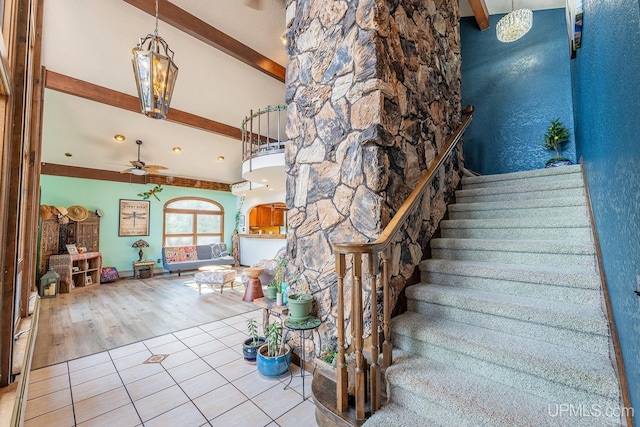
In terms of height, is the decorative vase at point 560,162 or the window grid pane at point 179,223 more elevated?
the decorative vase at point 560,162

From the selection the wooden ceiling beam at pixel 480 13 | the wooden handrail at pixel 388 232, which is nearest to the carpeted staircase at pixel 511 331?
the wooden handrail at pixel 388 232

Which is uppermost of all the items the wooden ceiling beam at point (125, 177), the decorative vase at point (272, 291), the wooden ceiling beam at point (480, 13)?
the wooden ceiling beam at point (480, 13)

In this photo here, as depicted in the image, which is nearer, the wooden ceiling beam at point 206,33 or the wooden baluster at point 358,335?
the wooden baluster at point 358,335

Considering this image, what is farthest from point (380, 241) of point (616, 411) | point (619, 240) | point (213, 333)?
point (213, 333)

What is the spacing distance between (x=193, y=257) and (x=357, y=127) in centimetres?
764

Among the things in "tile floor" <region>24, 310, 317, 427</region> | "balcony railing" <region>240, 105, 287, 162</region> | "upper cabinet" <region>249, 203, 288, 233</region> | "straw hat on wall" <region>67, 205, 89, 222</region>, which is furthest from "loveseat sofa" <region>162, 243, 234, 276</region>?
"tile floor" <region>24, 310, 317, 427</region>

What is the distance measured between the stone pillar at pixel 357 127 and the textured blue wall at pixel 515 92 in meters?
2.39

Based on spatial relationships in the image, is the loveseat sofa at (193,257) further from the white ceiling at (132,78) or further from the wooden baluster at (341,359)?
the wooden baluster at (341,359)

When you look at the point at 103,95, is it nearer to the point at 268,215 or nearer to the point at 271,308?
the point at 271,308

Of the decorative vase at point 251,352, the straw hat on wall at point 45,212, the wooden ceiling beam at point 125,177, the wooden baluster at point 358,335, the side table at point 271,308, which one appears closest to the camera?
the wooden baluster at point 358,335

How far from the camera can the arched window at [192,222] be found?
862 cm

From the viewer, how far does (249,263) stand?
365 inches

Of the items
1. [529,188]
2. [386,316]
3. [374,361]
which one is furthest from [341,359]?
[529,188]

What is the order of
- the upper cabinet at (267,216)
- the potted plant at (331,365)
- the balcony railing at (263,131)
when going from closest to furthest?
the potted plant at (331,365) → the balcony railing at (263,131) → the upper cabinet at (267,216)
